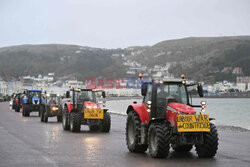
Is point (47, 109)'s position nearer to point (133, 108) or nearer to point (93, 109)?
point (93, 109)

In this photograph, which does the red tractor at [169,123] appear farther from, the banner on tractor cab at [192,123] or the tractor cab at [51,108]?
the tractor cab at [51,108]

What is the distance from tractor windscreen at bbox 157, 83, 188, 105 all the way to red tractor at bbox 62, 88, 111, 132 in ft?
29.6

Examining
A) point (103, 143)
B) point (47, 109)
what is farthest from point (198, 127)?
point (47, 109)

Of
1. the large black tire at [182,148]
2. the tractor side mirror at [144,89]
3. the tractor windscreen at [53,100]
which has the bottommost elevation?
the large black tire at [182,148]

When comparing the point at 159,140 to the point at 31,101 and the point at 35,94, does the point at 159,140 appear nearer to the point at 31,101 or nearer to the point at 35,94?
the point at 31,101

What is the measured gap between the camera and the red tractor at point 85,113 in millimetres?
22672

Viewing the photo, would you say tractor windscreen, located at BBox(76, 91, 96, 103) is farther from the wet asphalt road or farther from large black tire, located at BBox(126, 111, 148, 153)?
large black tire, located at BBox(126, 111, 148, 153)

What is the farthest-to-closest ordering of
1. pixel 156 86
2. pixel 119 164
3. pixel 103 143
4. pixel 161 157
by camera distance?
pixel 103 143 → pixel 156 86 → pixel 161 157 → pixel 119 164

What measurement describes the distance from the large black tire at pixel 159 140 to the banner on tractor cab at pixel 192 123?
0.41m

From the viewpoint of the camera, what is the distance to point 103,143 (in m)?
17.3

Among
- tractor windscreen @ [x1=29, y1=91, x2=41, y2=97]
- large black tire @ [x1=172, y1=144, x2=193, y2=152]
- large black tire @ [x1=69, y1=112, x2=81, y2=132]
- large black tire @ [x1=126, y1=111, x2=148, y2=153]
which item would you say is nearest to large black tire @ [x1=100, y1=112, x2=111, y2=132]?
large black tire @ [x1=69, y1=112, x2=81, y2=132]

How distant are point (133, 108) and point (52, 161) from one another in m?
3.37

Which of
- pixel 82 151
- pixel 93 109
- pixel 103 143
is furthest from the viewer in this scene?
pixel 93 109

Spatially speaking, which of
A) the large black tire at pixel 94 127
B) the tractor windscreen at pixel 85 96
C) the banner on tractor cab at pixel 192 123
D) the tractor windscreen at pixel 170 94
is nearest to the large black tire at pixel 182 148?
the tractor windscreen at pixel 170 94
